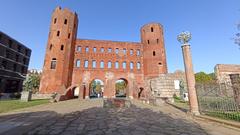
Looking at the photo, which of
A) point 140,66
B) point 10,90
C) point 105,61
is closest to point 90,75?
point 105,61

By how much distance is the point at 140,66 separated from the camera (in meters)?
31.8

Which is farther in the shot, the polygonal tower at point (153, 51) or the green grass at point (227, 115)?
the polygonal tower at point (153, 51)

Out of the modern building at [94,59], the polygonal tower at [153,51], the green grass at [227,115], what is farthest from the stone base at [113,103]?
the polygonal tower at [153,51]

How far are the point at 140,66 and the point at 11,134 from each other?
94.8 feet

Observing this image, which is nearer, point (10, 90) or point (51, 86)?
point (51, 86)

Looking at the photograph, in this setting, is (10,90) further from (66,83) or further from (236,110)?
(236,110)

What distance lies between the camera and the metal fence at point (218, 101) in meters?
6.89

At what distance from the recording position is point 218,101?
7.97 meters

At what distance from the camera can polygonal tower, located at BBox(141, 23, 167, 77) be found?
2989cm

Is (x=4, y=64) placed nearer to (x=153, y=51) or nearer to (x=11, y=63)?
(x=11, y=63)

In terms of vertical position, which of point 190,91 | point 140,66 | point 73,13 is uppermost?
point 73,13

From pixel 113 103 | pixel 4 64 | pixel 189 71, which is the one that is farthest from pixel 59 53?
pixel 189 71

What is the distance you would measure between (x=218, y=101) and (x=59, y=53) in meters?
25.2

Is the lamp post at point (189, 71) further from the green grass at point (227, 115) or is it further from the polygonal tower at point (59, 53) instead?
the polygonal tower at point (59, 53)
